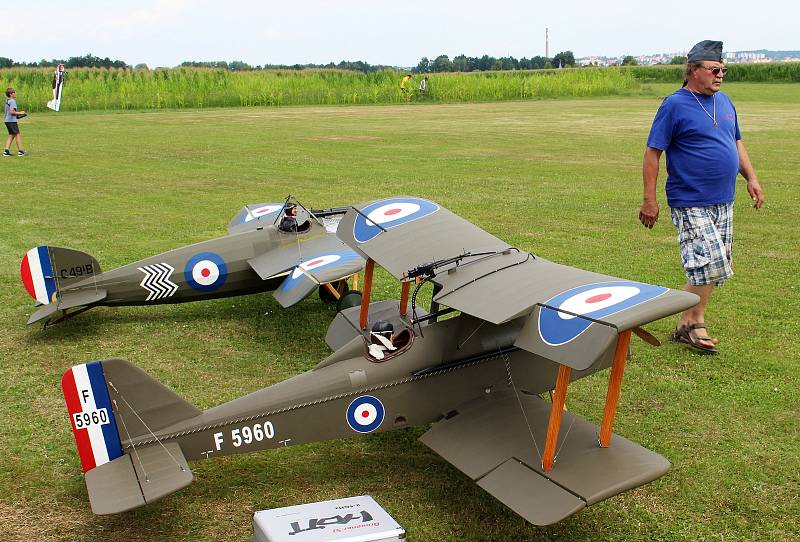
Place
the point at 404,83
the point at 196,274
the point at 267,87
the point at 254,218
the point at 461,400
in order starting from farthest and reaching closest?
the point at 404,83 → the point at 267,87 → the point at 254,218 → the point at 196,274 → the point at 461,400

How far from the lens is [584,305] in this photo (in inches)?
203

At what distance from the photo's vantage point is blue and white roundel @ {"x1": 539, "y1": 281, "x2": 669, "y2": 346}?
4977 millimetres

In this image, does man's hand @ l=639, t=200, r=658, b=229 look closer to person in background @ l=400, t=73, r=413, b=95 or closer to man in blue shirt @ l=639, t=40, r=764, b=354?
man in blue shirt @ l=639, t=40, r=764, b=354

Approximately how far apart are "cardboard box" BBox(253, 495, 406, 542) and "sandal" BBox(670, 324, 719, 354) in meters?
A: 4.39

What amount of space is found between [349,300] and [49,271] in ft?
10.4

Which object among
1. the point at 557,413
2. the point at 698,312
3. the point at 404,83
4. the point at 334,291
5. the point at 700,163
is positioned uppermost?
the point at 700,163

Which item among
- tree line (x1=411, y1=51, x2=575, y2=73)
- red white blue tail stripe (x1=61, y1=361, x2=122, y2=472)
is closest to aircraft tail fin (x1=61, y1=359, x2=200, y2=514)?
red white blue tail stripe (x1=61, y1=361, x2=122, y2=472)

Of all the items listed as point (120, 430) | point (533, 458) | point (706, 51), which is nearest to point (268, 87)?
point (706, 51)

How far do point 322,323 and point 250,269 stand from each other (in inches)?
41.2

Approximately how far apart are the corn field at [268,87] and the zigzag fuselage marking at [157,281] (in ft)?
106

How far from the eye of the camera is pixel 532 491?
5.02 m

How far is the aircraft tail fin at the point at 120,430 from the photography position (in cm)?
501

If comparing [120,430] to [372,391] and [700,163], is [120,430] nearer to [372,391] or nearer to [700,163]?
[372,391]

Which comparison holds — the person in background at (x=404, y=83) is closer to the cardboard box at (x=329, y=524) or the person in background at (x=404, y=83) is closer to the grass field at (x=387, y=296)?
the grass field at (x=387, y=296)
